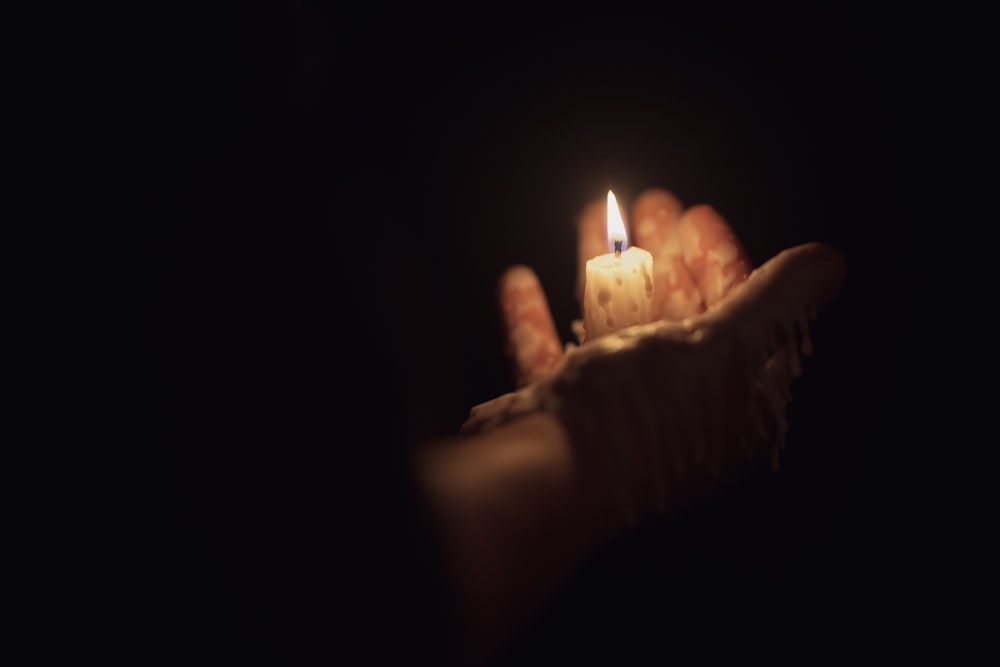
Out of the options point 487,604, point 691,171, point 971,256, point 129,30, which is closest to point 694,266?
point 691,171

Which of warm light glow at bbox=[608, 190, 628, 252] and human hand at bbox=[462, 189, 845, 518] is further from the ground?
warm light glow at bbox=[608, 190, 628, 252]

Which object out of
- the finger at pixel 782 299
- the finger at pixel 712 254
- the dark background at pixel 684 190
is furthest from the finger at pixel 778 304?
the dark background at pixel 684 190

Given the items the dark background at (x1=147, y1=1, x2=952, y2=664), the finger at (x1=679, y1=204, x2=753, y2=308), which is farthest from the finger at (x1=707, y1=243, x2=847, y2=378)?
the dark background at (x1=147, y1=1, x2=952, y2=664)

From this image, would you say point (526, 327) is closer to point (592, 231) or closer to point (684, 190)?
point (592, 231)

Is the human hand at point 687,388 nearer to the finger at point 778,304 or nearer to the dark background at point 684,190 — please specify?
the finger at point 778,304

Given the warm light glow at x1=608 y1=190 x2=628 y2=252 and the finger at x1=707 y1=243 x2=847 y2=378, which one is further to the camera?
the warm light glow at x1=608 y1=190 x2=628 y2=252

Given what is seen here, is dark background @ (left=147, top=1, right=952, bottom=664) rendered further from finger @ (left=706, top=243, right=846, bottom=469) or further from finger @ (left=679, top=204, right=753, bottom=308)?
finger @ (left=706, top=243, right=846, bottom=469)
